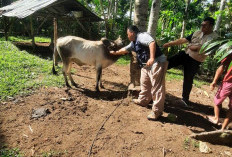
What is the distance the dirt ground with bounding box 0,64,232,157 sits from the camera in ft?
9.76

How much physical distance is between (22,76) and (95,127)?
10.9 feet

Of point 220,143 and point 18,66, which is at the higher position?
point 18,66

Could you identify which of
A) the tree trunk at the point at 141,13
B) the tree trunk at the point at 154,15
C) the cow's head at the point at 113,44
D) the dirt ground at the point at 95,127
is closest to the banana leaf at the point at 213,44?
the dirt ground at the point at 95,127

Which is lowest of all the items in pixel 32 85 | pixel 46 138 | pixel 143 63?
pixel 46 138

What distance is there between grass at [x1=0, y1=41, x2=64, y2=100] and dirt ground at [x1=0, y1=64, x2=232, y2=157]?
1.13 ft

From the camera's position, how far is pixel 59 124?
11.7ft

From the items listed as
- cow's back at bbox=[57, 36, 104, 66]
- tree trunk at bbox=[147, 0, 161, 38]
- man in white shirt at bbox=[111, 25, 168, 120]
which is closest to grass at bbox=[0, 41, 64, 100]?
cow's back at bbox=[57, 36, 104, 66]

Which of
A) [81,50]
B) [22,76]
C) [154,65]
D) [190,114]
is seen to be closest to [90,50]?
[81,50]

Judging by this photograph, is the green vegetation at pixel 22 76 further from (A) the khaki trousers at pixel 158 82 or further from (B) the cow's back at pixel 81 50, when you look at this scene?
(A) the khaki trousers at pixel 158 82

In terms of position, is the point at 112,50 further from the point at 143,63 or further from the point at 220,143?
the point at 220,143

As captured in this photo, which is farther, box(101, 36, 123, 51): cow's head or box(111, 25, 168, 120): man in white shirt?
box(101, 36, 123, 51): cow's head

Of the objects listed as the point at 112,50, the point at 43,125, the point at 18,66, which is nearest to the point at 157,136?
the point at 43,125

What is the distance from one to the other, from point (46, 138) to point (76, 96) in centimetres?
164

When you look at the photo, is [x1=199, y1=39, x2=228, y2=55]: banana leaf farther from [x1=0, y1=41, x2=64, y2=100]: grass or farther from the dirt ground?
[x1=0, y1=41, x2=64, y2=100]: grass
